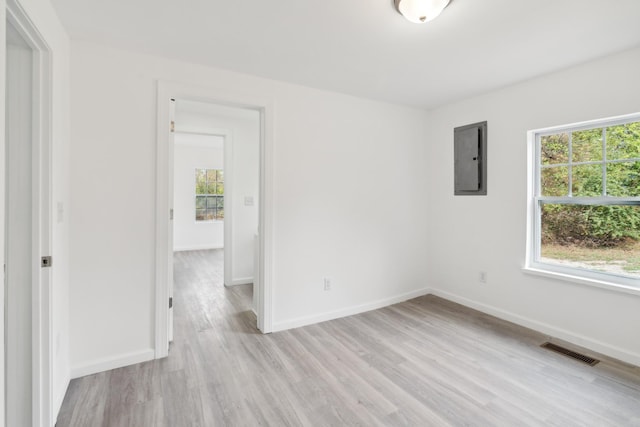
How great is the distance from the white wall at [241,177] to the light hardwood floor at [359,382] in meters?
1.40

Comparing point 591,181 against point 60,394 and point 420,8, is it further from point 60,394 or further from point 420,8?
point 60,394

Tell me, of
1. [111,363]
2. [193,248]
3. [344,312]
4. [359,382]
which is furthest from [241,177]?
[193,248]

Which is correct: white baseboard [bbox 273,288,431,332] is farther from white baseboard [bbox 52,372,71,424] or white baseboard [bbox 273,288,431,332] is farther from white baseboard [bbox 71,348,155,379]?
white baseboard [bbox 52,372,71,424]

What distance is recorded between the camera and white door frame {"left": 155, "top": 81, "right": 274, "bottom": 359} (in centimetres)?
241

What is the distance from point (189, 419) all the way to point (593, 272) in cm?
331

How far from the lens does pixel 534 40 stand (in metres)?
2.17

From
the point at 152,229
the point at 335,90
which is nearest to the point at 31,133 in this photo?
the point at 152,229

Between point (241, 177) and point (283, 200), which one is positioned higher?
point (241, 177)

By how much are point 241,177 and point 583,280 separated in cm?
396

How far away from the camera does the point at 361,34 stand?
2.10 m

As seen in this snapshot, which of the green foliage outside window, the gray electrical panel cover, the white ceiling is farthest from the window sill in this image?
the white ceiling

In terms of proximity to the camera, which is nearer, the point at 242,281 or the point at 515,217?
the point at 515,217

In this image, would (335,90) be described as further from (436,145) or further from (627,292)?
(627,292)

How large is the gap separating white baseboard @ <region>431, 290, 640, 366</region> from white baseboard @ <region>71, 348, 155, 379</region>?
3.21 metres
